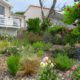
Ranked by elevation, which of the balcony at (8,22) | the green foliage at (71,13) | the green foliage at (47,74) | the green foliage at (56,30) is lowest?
the balcony at (8,22)

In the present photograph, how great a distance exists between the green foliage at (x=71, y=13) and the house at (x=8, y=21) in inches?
811

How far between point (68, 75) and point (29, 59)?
1.63 m

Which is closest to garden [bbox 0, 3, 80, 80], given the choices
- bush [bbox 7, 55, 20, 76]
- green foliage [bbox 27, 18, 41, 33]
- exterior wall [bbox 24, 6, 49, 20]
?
bush [bbox 7, 55, 20, 76]

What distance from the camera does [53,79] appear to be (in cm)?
957

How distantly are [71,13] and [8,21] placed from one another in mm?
23961

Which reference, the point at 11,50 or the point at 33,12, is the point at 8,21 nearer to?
the point at 33,12

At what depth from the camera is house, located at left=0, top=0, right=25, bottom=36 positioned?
40.6 metres

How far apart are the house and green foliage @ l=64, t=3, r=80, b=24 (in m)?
20.6

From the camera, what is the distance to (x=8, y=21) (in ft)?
136

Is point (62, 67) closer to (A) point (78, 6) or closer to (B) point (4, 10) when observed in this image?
(A) point (78, 6)

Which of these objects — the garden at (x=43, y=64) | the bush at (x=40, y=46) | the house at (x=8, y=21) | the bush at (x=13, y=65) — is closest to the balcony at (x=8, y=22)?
the house at (x=8, y=21)

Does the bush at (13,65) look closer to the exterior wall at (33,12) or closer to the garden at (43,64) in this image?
the garden at (43,64)

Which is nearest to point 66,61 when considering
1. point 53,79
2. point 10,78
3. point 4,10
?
point 10,78

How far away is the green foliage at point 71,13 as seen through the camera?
18.2 meters
